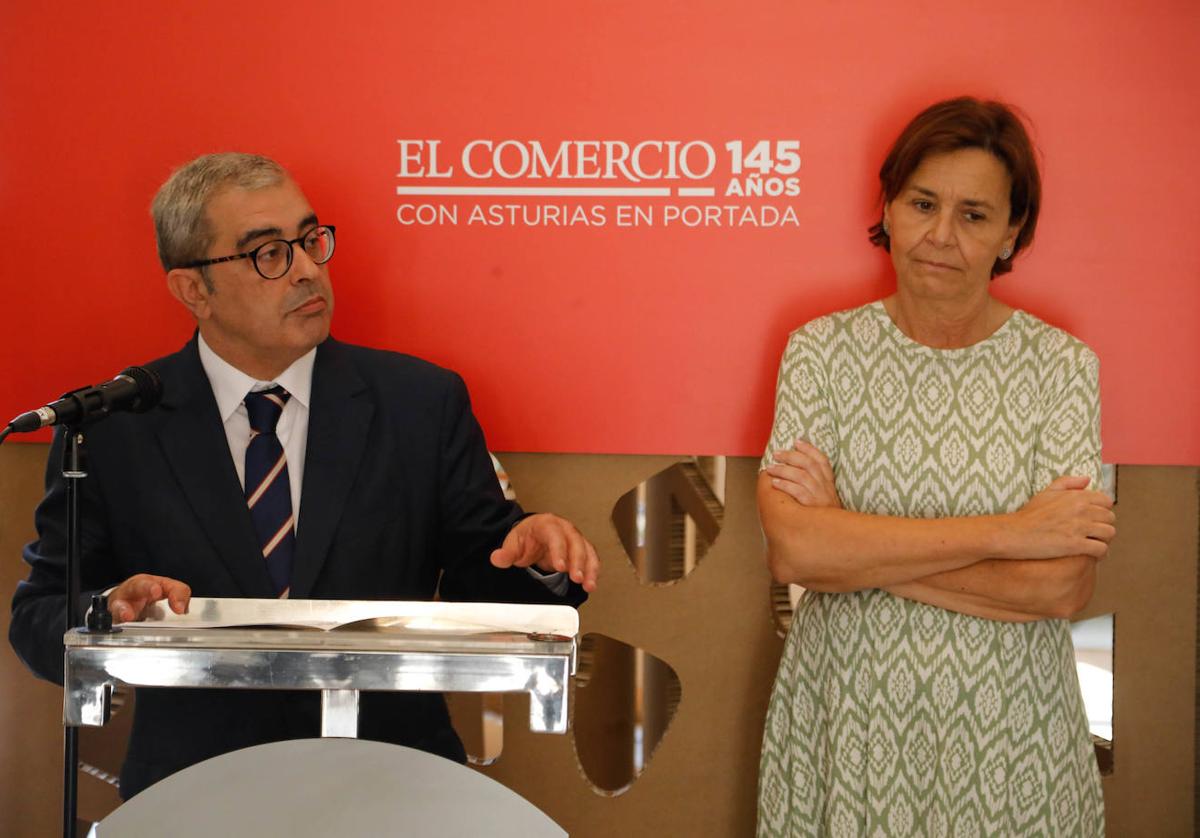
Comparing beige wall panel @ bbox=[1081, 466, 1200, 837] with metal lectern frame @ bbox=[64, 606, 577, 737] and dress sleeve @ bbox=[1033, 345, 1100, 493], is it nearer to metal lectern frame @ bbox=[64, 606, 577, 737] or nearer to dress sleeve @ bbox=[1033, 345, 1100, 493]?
dress sleeve @ bbox=[1033, 345, 1100, 493]

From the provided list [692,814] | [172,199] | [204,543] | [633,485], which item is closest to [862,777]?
[692,814]

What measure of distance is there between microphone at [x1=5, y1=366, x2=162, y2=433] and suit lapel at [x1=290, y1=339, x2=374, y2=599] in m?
0.51

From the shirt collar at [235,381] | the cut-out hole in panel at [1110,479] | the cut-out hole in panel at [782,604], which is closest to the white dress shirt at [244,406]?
the shirt collar at [235,381]

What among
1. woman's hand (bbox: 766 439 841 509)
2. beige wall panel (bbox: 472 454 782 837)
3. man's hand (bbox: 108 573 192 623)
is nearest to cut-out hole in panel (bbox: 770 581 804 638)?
beige wall panel (bbox: 472 454 782 837)

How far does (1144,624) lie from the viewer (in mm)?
2672

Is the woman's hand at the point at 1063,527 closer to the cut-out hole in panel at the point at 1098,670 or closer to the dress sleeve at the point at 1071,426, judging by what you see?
the dress sleeve at the point at 1071,426

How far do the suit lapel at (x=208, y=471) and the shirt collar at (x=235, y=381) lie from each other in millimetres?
22

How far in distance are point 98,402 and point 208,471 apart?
0.58m

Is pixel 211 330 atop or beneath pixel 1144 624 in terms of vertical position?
atop

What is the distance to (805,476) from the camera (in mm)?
A: 2229

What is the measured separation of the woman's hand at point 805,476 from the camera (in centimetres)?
221

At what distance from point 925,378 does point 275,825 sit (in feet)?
4.99

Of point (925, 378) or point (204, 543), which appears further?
point (925, 378)

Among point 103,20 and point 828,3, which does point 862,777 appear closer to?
point 828,3
